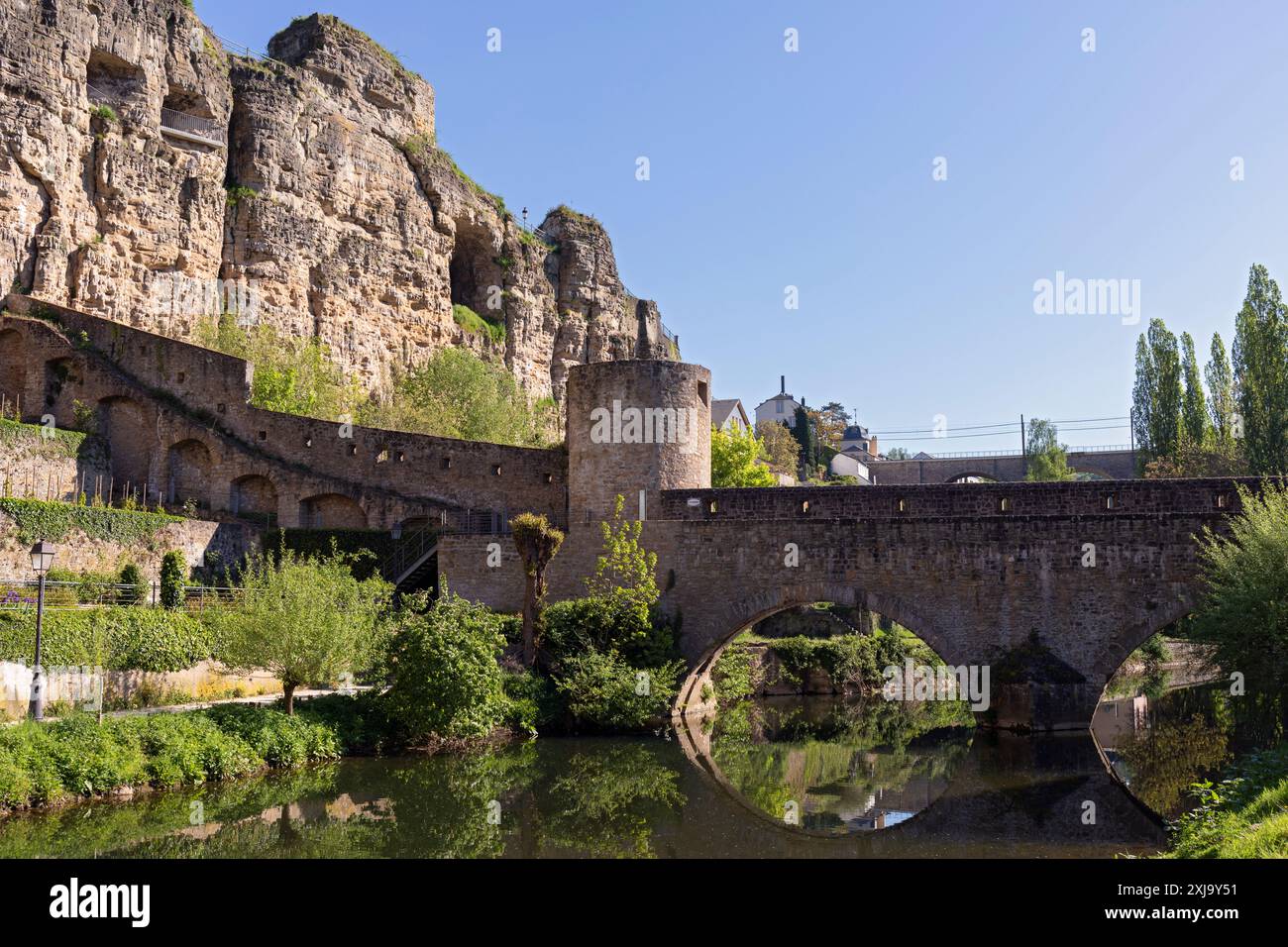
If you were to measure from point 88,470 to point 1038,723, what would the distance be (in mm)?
23508

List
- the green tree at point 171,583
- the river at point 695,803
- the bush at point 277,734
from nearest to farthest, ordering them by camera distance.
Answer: the river at point 695,803
the bush at point 277,734
the green tree at point 171,583

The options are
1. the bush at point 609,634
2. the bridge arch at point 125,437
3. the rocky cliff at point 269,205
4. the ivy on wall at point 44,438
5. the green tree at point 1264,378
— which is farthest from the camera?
the green tree at point 1264,378

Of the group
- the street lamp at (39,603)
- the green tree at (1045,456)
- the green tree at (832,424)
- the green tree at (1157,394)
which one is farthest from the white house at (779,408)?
the street lamp at (39,603)

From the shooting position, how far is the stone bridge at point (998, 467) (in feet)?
194

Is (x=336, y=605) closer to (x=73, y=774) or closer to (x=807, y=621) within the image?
(x=73, y=774)

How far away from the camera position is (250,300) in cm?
3612

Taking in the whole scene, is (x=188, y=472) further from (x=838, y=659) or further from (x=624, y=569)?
(x=838, y=659)

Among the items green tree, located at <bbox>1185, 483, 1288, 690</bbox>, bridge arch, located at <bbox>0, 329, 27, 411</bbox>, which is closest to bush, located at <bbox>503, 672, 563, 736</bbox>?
green tree, located at <bbox>1185, 483, 1288, 690</bbox>

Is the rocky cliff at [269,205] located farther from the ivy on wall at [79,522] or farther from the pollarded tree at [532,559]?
the pollarded tree at [532,559]

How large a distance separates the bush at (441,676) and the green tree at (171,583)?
4757 millimetres

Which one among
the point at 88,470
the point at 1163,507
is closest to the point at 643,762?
the point at 1163,507

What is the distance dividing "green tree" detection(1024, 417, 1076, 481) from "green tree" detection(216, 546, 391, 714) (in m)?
43.8
